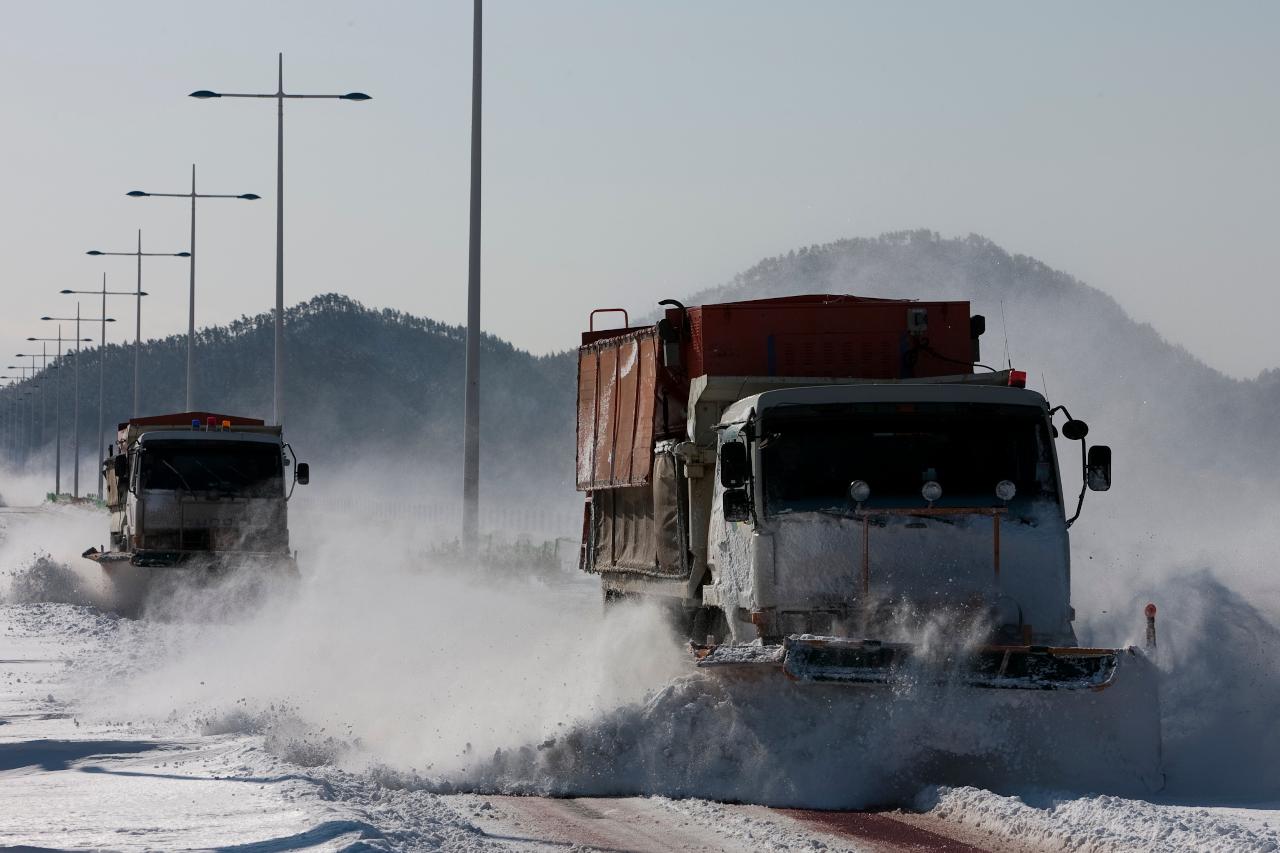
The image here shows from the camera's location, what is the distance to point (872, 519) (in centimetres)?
1168

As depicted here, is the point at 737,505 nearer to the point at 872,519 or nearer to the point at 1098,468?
the point at 872,519

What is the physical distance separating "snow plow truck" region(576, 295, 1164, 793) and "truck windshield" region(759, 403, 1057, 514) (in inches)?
0.5

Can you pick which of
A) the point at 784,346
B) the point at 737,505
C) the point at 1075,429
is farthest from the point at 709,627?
the point at 1075,429

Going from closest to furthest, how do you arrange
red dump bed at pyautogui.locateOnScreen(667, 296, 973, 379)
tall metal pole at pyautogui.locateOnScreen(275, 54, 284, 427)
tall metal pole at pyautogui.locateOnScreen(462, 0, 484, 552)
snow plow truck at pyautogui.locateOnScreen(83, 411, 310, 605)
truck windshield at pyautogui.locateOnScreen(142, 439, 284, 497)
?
red dump bed at pyautogui.locateOnScreen(667, 296, 973, 379) → tall metal pole at pyautogui.locateOnScreen(462, 0, 484, 552) → snow plow truck at pyautogui.locateOnScreen(83, 411, 310, 605) → truck windshield at pyautogui.locateOnScreen(142, 439, 284, 497) → tall metal pole at pyautogui.locateOnScreen(275, 54, 284, 427)

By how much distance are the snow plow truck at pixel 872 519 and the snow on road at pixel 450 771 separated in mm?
511

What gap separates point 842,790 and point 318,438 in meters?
190

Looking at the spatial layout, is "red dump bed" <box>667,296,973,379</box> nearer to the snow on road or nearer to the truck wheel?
the truck wheel

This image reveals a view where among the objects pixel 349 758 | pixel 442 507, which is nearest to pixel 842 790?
pixel 349 758

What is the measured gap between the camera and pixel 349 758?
39.2 ft

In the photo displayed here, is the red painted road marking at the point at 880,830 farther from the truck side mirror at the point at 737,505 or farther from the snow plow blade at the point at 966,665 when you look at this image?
the truck side mirror at the point at 737,505

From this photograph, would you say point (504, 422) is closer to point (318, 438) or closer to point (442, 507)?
point (318, 438)

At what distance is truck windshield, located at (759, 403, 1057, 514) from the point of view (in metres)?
12.0

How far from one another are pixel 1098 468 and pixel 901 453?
1320mm

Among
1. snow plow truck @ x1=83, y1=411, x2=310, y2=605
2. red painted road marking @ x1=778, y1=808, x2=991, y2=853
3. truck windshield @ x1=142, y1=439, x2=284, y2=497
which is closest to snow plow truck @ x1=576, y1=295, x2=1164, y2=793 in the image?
red painted road marking @ x1=778, y1=808, x2=991, y2=853
